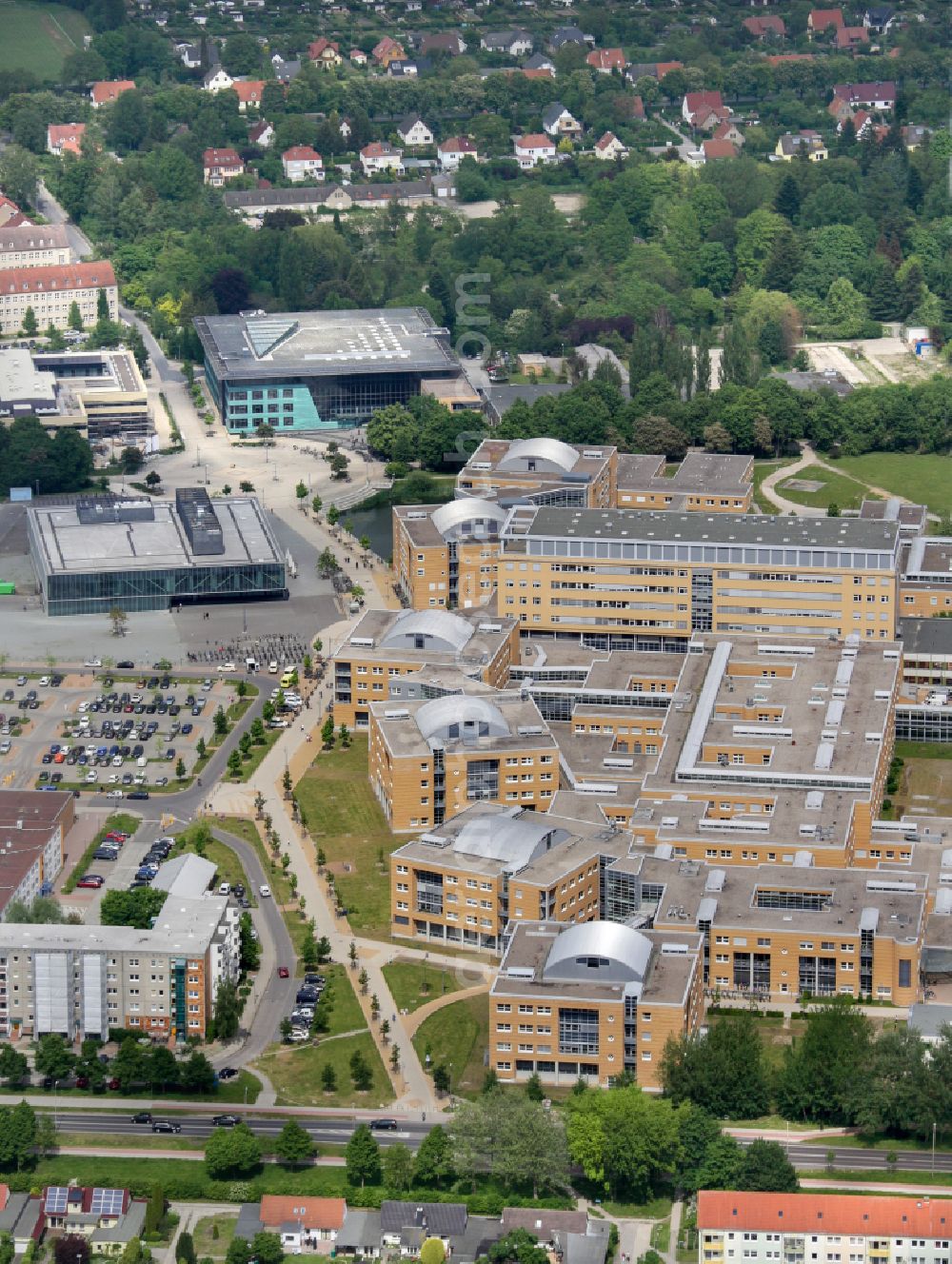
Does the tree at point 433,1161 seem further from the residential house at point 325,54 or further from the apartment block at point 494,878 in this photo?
the residential house at point 325,54

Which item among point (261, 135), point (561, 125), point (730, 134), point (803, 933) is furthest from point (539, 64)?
point (803, 933)

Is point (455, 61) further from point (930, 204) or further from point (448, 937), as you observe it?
point (448, 937)

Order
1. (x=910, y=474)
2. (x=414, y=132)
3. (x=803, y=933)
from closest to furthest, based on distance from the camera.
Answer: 1. (x=803, y=933)
2. (x=910, y=474)
3. (x=414, y=132)

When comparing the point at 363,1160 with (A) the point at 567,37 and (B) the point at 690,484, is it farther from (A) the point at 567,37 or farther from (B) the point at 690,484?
(A) the point at 567,37

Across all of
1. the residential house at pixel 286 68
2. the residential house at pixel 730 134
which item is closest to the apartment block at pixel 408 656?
the residential house at pixel 730 134

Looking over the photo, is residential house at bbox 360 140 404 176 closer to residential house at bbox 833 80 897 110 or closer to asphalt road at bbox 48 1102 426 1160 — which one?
residential house at bbox 833 80 897 110

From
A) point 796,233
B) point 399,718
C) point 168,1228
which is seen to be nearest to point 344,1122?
point 168,1228
